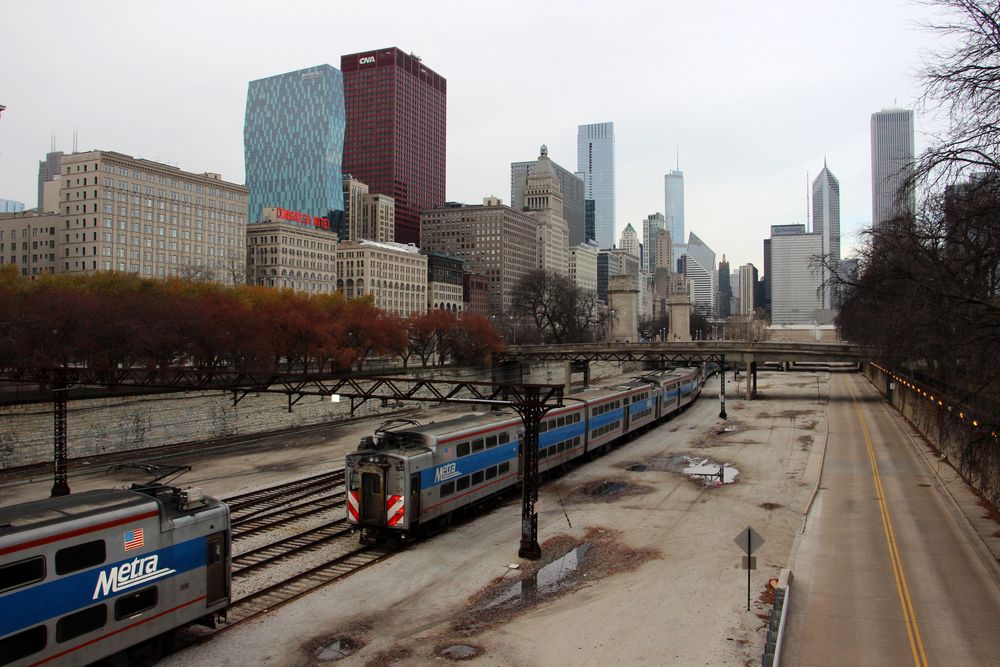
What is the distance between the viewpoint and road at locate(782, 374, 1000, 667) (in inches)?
615

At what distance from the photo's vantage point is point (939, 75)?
45.3 ft

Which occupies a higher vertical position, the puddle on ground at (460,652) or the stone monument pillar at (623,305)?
the stone monument pillar at (623,305)

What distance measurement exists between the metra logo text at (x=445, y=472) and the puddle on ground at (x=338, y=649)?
8.38 m

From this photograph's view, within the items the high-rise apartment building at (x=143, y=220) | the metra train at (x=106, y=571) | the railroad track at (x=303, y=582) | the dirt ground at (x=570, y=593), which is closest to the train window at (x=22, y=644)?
the metra train at (x=106, y=571)

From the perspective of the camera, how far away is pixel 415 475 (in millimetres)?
23109

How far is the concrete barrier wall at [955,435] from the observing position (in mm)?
18247

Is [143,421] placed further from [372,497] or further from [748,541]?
[748,541]

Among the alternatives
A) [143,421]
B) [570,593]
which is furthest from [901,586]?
[143,421]

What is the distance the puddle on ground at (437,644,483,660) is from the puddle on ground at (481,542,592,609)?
2.71 m

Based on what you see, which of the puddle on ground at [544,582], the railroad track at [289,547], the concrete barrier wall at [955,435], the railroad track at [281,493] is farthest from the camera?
the railroad track at [281,493]

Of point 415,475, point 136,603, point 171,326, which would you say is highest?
point 171,326

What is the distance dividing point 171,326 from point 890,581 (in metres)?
50.1

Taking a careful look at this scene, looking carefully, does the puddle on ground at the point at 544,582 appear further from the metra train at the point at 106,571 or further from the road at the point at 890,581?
the metra train at the point at 106,571

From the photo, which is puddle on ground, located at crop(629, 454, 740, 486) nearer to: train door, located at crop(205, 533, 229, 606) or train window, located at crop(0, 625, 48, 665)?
train door, located at crop(205, 533, 229, 606)
